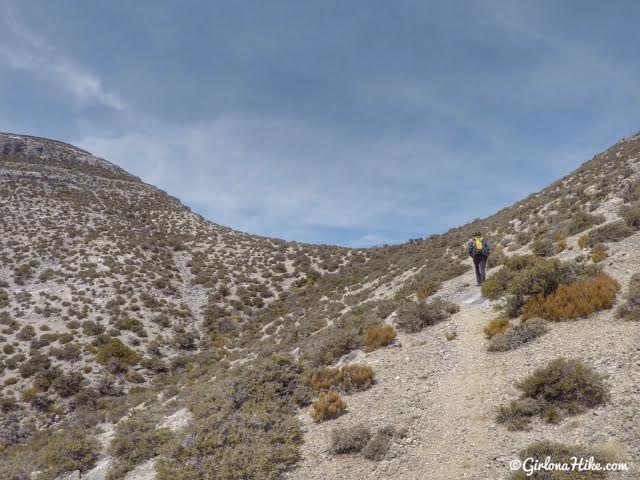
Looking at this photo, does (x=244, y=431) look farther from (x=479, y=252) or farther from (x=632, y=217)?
(x=632, y=217)

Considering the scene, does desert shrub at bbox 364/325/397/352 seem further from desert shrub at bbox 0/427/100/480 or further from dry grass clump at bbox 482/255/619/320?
desert shrub at bbox 0/427/100/480

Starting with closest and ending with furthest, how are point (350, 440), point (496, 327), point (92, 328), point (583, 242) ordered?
point (350, 440), point (496, 327), point (583, 242), point (92, 328)

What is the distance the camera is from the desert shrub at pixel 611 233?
1385 cm

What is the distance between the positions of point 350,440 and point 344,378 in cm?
299

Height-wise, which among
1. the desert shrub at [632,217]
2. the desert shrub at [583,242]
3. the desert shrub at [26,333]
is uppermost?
the desert shrub at [26,333]

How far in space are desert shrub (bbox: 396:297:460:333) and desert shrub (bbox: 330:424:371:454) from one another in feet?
18.2

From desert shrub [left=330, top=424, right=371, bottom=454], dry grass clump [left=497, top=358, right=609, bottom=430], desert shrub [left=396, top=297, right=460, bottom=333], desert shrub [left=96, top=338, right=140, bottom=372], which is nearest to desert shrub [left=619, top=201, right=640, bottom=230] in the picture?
desert shrub [left=396, top=297, right=460, bottom=333]

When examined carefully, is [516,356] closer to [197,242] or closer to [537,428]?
[537,428]

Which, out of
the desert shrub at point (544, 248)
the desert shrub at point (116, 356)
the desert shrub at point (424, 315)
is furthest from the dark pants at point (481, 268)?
the desert shrub at point (116, 356)

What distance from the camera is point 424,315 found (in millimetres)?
13617

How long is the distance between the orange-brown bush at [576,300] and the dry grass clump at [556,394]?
2.58 m

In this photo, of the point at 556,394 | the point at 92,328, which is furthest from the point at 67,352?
the point at 556,394

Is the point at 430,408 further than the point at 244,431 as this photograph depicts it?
No

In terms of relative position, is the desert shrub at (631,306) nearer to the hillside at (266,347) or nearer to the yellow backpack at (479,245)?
the hillside at (266,347)
